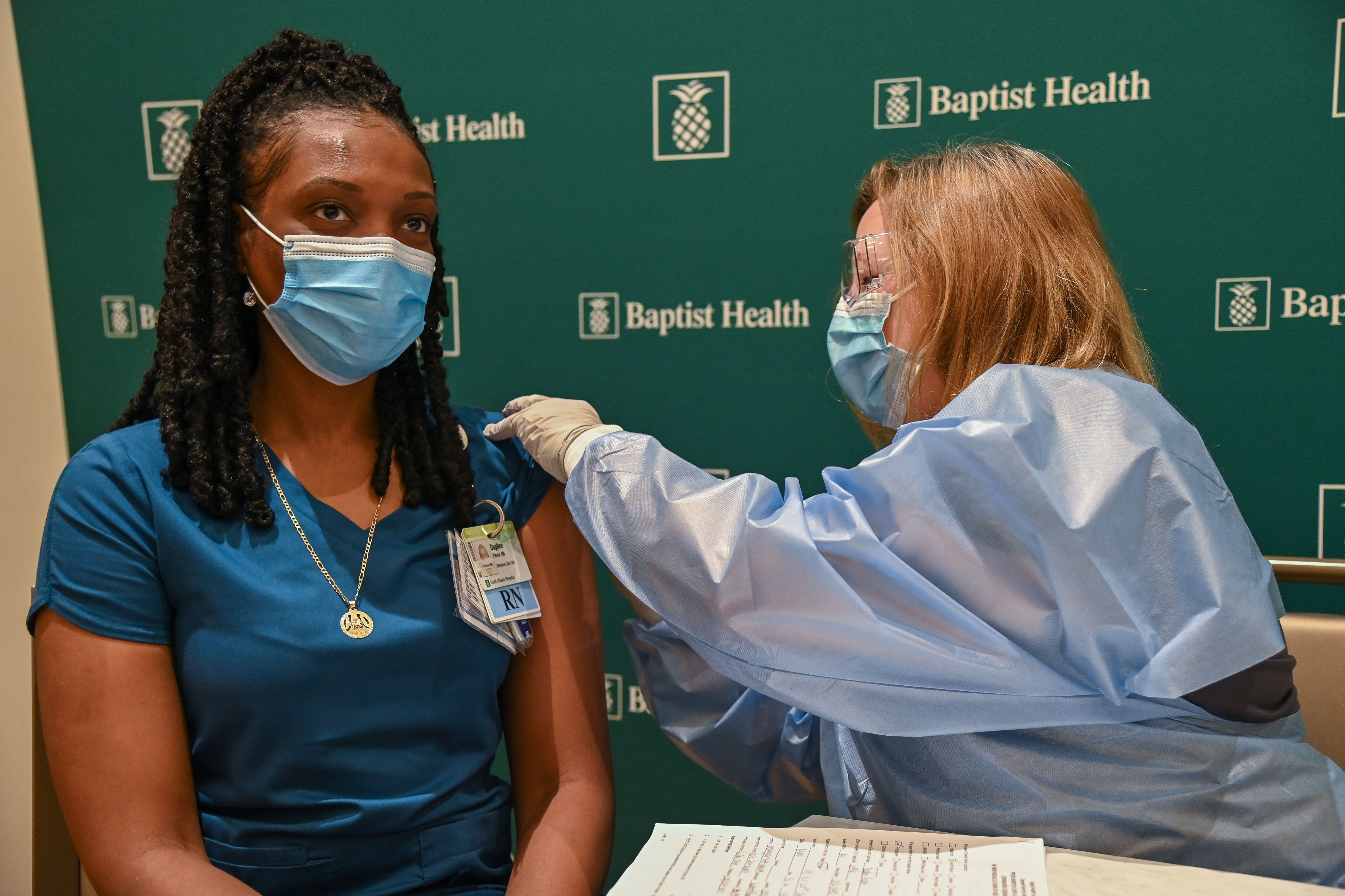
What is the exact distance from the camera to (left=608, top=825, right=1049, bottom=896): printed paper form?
81 cm

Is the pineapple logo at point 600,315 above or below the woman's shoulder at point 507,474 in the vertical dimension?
above

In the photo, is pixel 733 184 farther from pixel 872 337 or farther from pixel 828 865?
pixel 828 865

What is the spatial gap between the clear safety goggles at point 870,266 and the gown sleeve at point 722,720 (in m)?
0.55

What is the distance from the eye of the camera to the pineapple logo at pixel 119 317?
215cm

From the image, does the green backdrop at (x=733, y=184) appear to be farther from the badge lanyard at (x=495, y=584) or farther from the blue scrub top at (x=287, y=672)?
the blue scrub top at (x=287, y=672)

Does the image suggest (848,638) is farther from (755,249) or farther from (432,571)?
(755,249)

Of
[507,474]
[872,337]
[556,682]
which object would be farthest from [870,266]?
[556,682]

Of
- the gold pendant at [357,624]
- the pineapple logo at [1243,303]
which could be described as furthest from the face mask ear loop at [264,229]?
the pineapple logo at [1243,303]

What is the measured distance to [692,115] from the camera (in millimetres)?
1854

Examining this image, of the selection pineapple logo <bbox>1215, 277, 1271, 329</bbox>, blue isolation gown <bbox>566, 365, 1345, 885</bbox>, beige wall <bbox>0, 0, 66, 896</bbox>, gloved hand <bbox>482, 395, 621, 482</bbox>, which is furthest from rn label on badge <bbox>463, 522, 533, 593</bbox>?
beige wall <bbox>0, 0, 66, 896</bbox>

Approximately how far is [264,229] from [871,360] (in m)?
0.83

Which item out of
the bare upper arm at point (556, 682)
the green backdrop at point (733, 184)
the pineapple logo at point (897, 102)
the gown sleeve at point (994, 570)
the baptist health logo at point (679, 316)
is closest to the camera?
the gown sleeve at point (994, 570)

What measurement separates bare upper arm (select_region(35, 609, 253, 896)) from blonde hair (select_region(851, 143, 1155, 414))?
1048 mm

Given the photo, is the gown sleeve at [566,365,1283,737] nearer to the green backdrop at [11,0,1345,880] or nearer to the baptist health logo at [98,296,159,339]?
the green backdrop at [11,0,1345,880]
